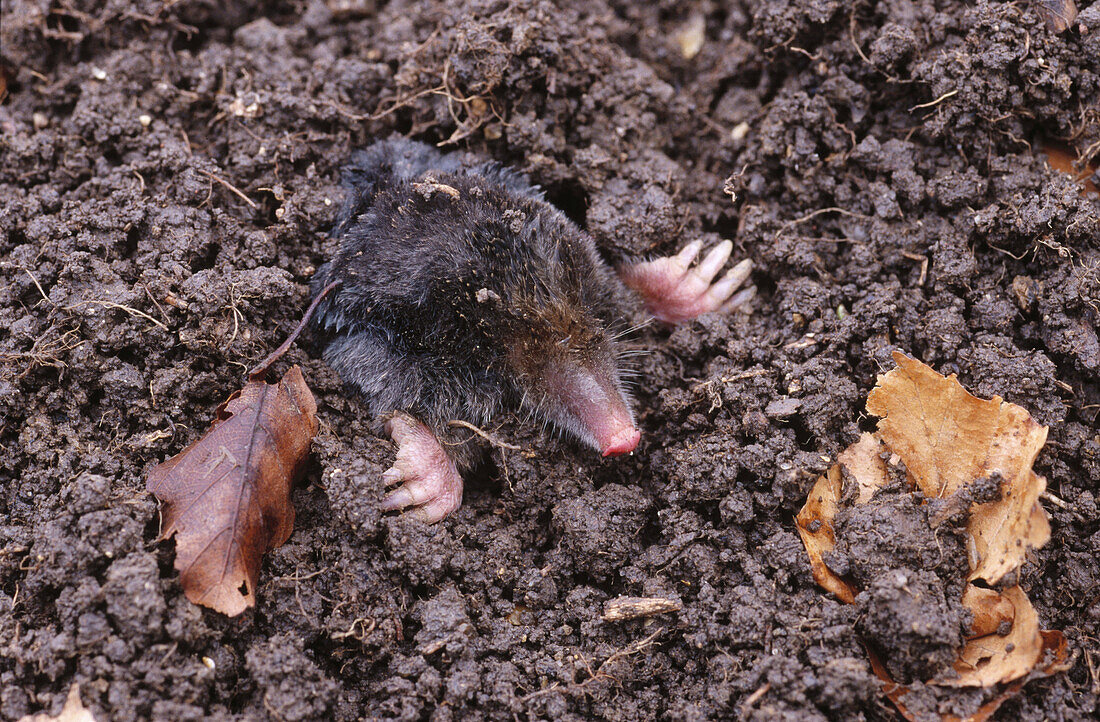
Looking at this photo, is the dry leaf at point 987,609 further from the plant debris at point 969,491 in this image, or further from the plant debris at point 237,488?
the plant debris at point 237,488

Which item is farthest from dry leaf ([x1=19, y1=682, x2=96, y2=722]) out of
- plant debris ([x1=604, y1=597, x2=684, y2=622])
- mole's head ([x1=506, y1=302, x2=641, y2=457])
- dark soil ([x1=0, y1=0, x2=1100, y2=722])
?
mole's head ([x1=506, y1=302, x2=641, y2=457])

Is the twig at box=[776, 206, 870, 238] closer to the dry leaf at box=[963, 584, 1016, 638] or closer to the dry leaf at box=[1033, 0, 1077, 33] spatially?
the dry leaf at box=[1033, 0, 1077, 33]

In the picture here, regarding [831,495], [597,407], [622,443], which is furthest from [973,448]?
[597,407]

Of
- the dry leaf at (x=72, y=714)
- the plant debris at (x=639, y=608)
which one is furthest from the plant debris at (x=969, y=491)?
the dry leaf at (x=72, y=714)

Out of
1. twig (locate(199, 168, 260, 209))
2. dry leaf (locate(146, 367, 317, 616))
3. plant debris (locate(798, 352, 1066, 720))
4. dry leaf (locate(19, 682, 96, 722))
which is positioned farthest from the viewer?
twig (locate(199, 168, 260, 209))

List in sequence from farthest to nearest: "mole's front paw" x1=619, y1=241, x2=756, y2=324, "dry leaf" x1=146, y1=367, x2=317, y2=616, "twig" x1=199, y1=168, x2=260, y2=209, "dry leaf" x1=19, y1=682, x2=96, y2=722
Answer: "mole's front paw" x1=619, y1=241, x2=756, y2=324 < "twig" x1=199, y1=168, x2=260, y2=209 < "dry leaf" x1=146, y1=367, x2=317, y2=616 < "dry leaf" x1=19, y1=682, x2=96, y2=722

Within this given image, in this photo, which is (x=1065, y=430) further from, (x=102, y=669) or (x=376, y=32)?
(x=376, y=32)

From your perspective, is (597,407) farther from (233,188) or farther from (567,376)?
(233,188)

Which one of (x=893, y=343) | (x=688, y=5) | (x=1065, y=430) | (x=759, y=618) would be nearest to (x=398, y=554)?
(x=759, y=618)
